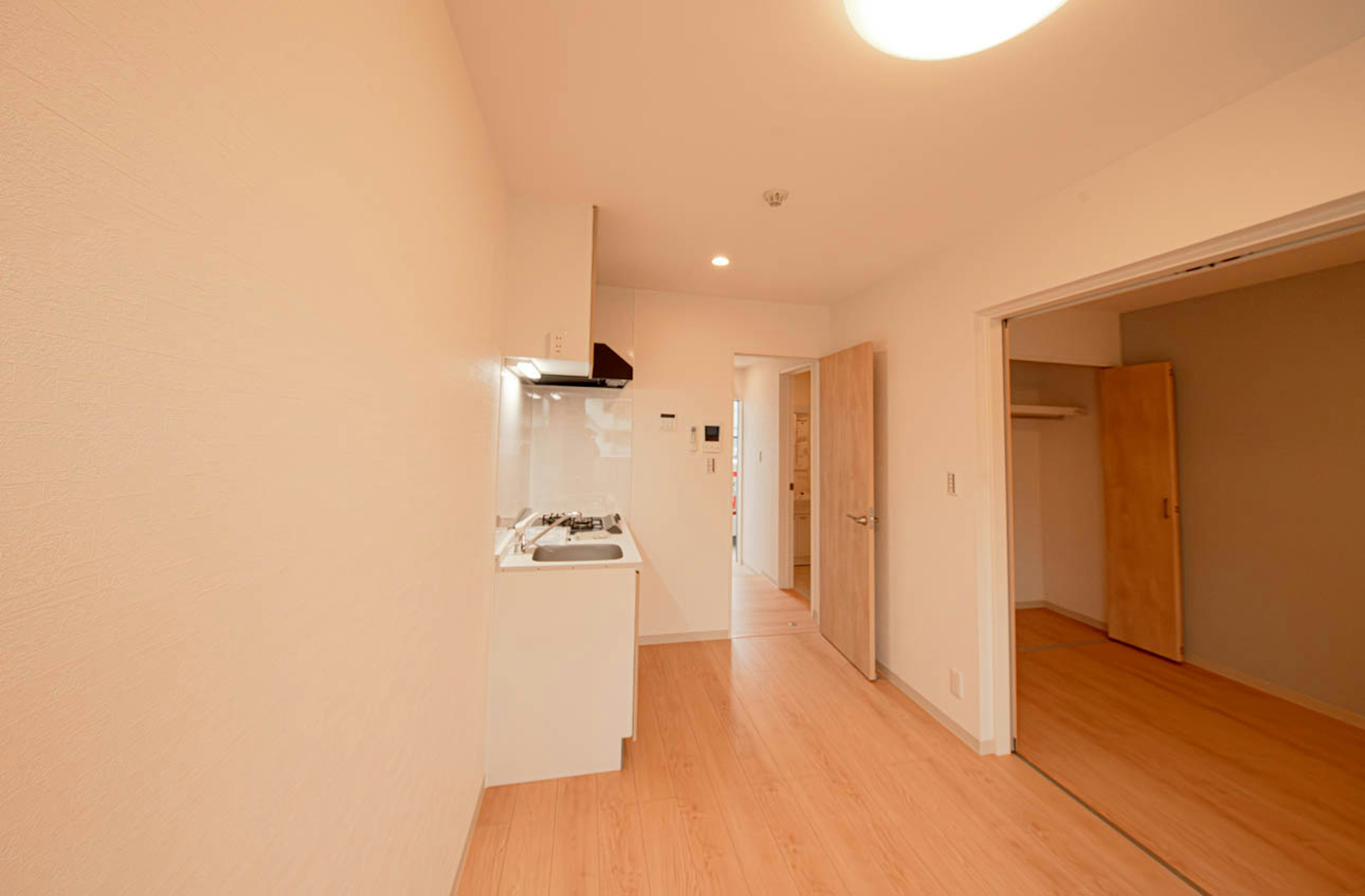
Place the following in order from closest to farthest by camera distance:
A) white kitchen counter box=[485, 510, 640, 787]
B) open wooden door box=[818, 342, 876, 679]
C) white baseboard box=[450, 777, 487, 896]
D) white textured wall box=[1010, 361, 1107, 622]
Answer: white baseboard box=[450, 777, 487, 896] → white kitchen counter box=[485, 510, 640, 787] → open wooden door box=[818, 342, 876, 679] → white textured wall box=[1010, 361, 1107, 622]

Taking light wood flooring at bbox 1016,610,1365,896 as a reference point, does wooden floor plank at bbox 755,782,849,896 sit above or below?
below

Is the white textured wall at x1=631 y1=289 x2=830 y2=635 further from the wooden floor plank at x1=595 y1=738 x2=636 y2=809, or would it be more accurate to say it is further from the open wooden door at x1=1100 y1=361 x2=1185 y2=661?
the open wooden door at x1=1100 y1=361 x2=1185 y2=661

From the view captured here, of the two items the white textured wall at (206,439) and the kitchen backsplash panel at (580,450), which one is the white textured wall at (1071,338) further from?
the white textured wall at (206,439)

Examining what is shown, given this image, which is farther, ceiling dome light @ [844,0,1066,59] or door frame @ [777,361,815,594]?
door frame @ [777,361,815,594]

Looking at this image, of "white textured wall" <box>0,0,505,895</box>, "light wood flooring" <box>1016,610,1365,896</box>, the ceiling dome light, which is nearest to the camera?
"white textured wall" <box>0,0,505,895</box>

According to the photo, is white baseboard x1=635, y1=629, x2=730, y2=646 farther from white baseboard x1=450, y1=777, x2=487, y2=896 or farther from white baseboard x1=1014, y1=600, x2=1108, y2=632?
white baseboard x1=1014, y1=600, x2=1108, y2=632

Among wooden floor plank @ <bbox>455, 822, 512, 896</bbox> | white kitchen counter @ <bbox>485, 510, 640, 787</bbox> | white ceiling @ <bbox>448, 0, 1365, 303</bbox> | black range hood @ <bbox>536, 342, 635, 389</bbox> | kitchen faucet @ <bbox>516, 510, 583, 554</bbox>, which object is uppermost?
white ceiling @ <bbox>448, 0, 1365, 303</bbox>

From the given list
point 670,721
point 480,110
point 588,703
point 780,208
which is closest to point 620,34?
point 480,110

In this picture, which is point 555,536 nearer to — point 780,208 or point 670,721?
point 670,721

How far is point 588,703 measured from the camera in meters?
1.87

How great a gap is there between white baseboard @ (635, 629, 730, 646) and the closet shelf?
2734 mm

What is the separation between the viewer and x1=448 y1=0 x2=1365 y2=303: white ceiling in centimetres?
112

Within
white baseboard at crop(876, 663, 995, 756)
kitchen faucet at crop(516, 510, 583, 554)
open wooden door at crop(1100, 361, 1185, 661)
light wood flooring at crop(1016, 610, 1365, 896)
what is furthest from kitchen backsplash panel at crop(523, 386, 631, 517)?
open wooden door at crop(1100, 361, 1185, 661)

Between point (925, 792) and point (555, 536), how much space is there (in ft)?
6.69
